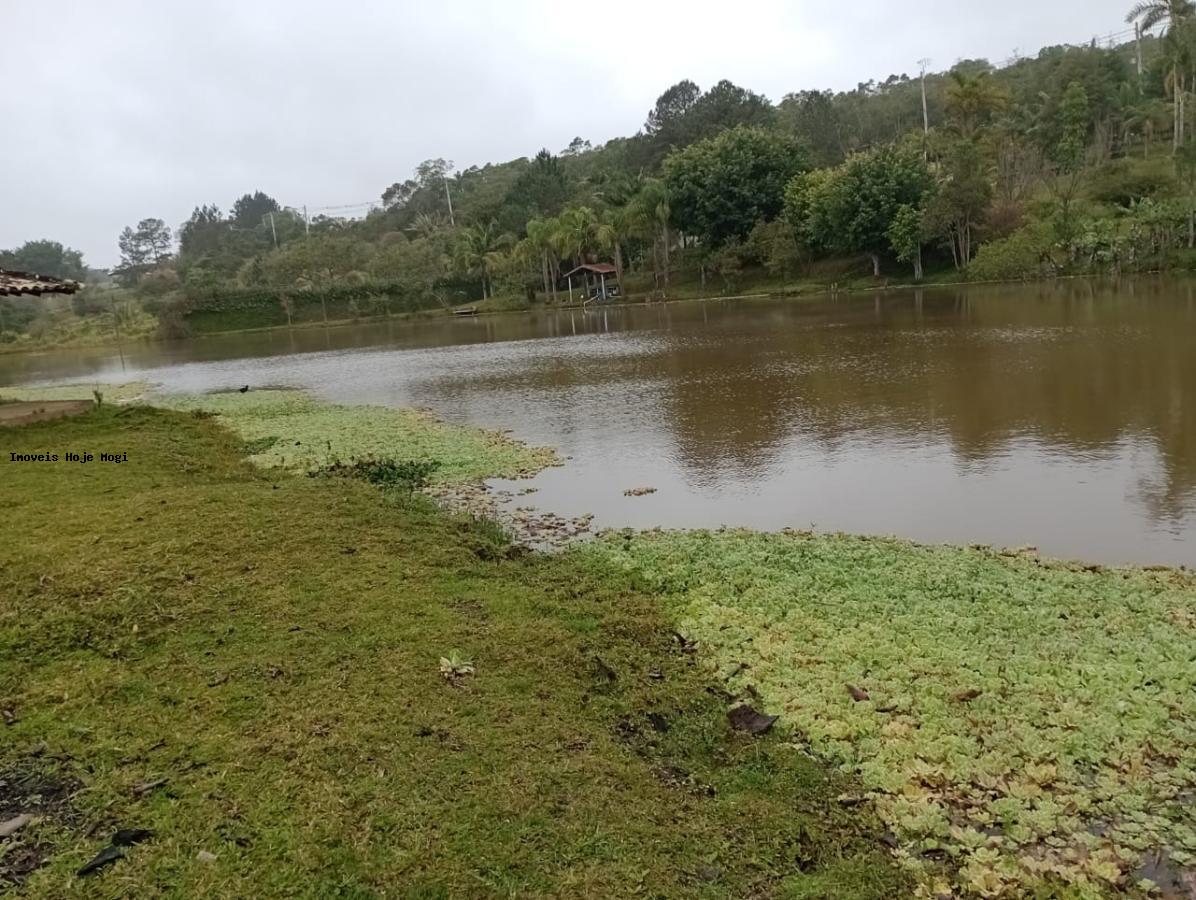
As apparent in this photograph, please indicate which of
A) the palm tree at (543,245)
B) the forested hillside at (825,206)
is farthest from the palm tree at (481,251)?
the palm tree at (543,245)

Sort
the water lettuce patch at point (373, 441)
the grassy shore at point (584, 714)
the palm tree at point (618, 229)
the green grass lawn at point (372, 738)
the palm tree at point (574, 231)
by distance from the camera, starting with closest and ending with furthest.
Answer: the green grass lawn at point (372, 738) → the grassy shore at point (584, 714) → the water lettuce patch at point (373, 441) → the palm tree at point (618, 229) → the palm tree at point (574, 231)

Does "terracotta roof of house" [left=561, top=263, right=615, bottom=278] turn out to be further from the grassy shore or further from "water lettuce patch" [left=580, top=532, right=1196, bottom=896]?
"water lettuce patch" [left=580, top=532, right=1196, bottom=896]

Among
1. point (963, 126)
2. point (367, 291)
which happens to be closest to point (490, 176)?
point (367, 291)

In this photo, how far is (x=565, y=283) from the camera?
2424 inches

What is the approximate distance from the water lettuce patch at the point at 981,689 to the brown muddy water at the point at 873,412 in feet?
4.78

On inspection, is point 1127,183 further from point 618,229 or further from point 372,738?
point 372,738

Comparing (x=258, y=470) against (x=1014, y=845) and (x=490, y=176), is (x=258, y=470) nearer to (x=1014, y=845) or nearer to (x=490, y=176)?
(x=1014, y=845)

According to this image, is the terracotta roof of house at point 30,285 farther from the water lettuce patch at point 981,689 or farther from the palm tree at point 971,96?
the palm tree at point 971,96

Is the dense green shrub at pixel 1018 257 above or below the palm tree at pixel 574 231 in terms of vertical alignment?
below

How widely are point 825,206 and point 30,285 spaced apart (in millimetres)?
38929

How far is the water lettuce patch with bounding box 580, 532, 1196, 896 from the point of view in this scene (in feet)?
11.5

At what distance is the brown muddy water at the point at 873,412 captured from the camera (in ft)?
27.2

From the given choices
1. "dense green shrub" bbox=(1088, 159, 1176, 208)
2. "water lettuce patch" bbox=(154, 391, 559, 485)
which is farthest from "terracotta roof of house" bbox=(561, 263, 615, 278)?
"water lettuce patch" bbox=(154, 391, 559, 485)

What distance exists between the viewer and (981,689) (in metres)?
4.55
